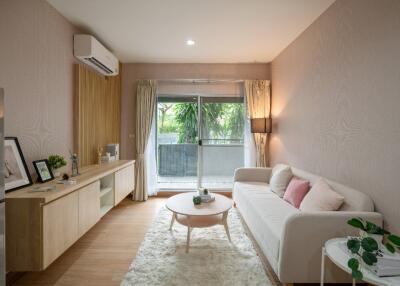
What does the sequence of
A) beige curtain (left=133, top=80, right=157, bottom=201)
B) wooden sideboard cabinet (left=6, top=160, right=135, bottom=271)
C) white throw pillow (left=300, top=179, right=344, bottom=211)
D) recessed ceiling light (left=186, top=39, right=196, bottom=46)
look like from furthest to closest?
1. beige curtain (left=133, top=80, right=157, bottom=201)
2. recessed ceiling light (left=186, top=39, right=196, bottom=46)
3. white throw pillow (left=300, top=179, right=344, bottom=211)
4. wooden sideboard cabinet (left=6, top=160, right=135, bottom=271)

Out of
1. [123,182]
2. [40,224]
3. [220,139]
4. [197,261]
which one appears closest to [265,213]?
[197,261]

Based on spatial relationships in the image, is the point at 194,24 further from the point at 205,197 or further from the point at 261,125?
the point at 205,197

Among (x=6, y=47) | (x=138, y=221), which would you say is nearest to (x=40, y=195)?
(x=6, y=47)

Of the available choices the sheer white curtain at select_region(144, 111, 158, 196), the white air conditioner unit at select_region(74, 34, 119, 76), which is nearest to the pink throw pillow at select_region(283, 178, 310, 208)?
the sheer white curtain at select_region(144, 111, 158, 196)

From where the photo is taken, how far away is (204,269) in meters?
2.09

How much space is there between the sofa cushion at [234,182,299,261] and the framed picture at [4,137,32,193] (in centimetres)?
219

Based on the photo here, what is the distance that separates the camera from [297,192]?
2.66m

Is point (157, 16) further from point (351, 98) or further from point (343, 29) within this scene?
point (351, 98)

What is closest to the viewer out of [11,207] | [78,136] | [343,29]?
[11,207]

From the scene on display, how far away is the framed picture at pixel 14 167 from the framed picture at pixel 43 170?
113 millimetres

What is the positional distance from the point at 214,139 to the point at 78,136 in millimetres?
2447

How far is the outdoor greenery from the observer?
4547 mm

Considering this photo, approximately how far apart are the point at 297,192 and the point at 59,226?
2.42 m

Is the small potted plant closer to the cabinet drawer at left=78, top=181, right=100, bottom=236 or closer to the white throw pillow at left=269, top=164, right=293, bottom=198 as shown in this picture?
the cabinet drawer at left=78, top=181, right=100, bottom=236
